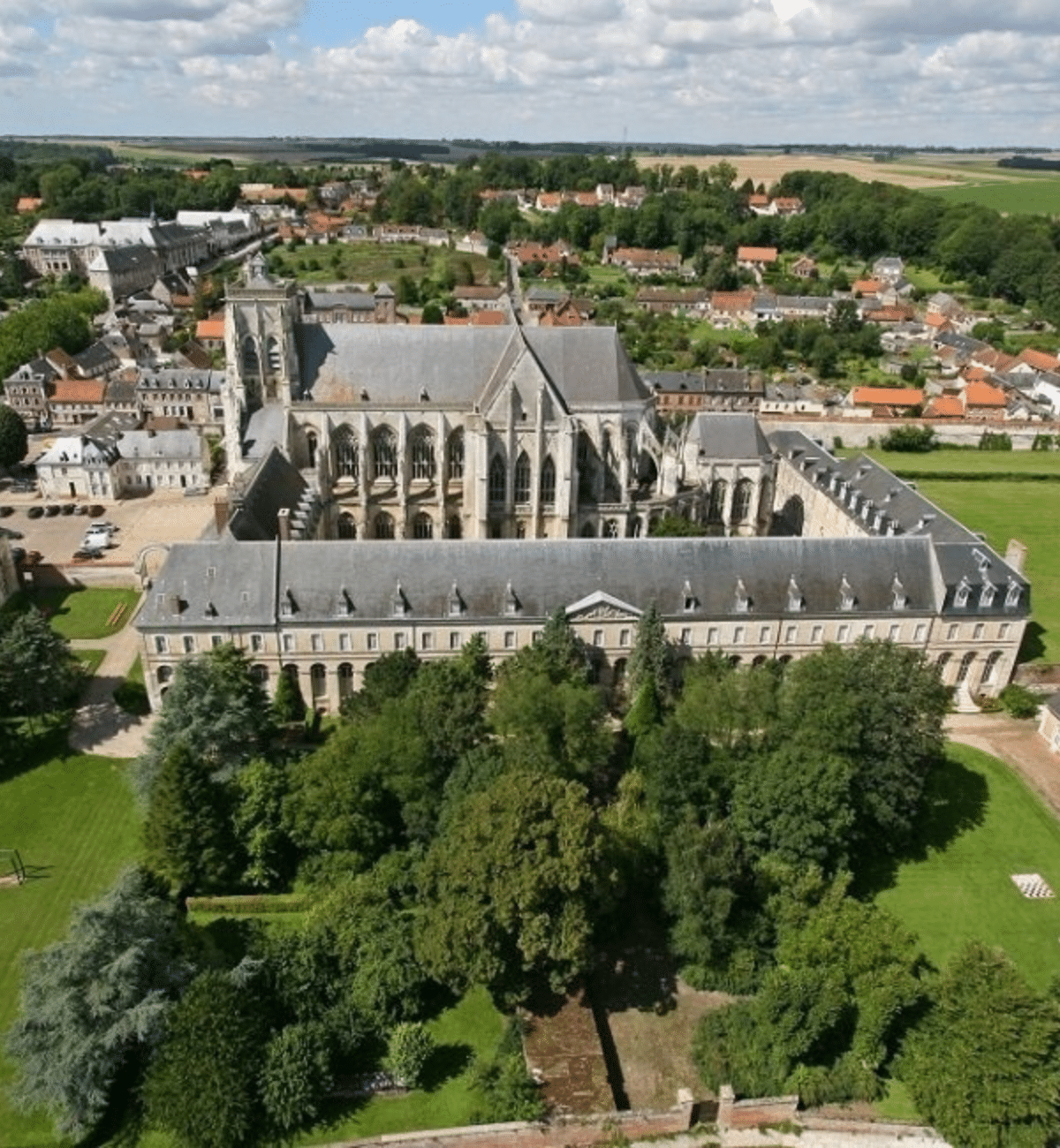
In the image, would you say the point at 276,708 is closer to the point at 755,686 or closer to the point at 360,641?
the point at 360,641

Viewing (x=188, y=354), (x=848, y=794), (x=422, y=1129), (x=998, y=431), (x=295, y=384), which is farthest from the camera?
(x=188, y=354)

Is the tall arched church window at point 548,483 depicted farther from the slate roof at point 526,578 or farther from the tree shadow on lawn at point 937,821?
the tree shadow on lawn at point 937,821

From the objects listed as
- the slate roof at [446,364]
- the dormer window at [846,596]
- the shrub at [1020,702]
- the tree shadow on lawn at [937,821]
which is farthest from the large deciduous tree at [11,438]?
the shrub at [1020,702]

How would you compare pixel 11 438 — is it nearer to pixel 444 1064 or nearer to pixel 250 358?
pixel 250 358

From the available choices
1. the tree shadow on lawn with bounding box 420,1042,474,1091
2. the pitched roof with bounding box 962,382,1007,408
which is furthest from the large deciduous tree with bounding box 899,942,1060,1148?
the pitched roof with bounding box 962,382,1007,408

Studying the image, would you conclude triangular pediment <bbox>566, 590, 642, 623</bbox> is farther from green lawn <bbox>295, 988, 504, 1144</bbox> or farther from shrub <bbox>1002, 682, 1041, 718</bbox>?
shrub <bbox>1002, 682, 1041, 718</bbox>

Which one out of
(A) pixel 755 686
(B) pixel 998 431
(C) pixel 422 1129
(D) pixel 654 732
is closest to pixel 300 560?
(D) pixel 654 732

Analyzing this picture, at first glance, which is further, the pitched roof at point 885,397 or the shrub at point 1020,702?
the pitched roof at point 885,397
